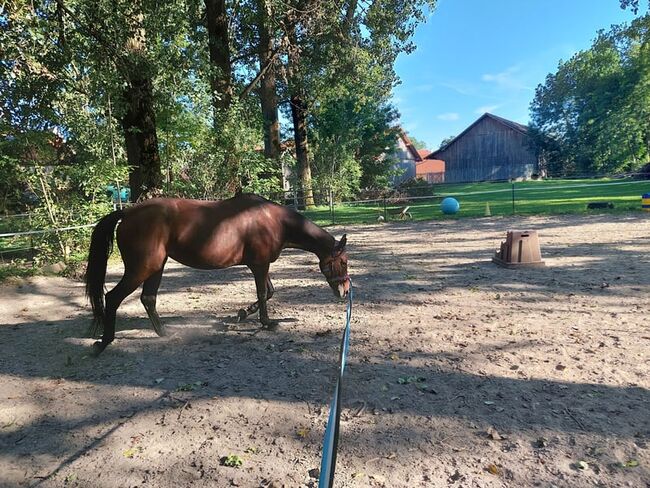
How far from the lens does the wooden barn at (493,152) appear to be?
51969mm

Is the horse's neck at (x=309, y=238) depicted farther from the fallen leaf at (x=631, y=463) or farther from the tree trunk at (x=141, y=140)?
the tree trunk at (x=141, y=140)

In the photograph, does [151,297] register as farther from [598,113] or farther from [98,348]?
[598,113]

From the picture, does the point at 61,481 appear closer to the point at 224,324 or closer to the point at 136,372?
the point at 136,372

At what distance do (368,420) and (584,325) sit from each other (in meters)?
3.20

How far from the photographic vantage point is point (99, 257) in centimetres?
452

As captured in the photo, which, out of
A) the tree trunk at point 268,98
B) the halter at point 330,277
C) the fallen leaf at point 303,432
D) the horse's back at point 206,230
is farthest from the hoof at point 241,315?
the tree trunk at point 268,98

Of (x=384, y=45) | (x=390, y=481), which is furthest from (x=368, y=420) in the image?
(x=384, y=45)

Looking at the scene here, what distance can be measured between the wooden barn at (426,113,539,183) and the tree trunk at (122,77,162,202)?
48367 mm

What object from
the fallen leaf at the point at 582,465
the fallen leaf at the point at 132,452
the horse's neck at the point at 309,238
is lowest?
the fallen leaf at the point at 582,465

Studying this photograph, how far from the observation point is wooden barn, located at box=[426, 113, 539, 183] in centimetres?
5197

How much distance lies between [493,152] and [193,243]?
5406cm

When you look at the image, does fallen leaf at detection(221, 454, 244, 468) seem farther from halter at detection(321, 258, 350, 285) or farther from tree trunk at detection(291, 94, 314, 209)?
tree trunk at detection(291, 94, 314, 209)

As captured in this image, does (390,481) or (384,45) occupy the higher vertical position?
(384,45)

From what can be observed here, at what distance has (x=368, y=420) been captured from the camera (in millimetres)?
3104
